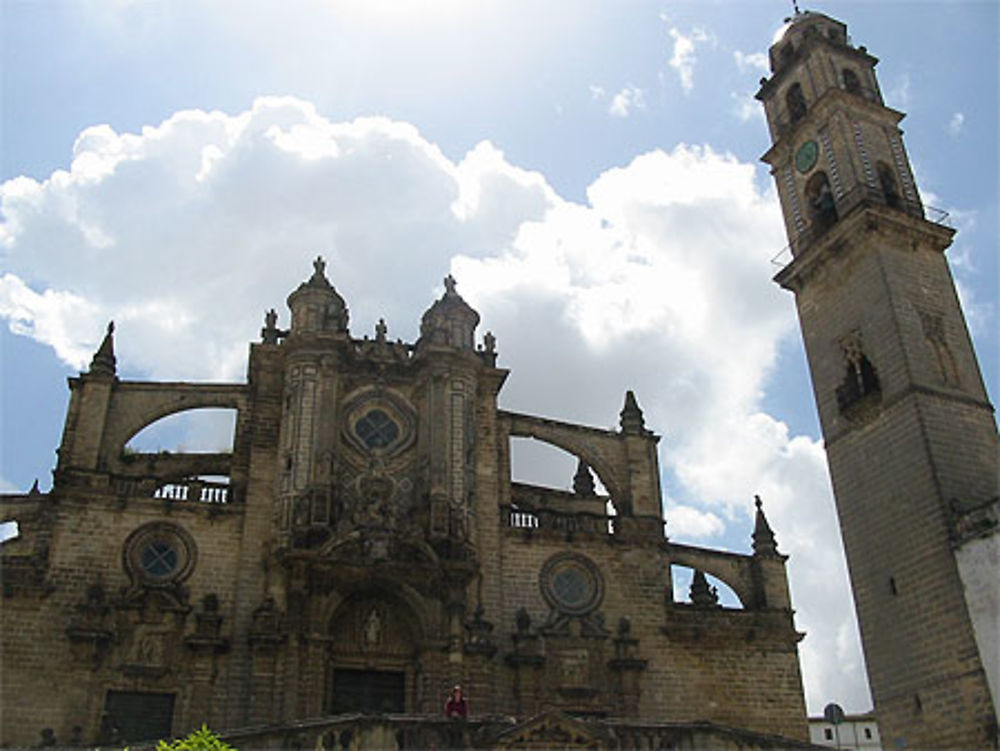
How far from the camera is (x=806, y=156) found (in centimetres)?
3061

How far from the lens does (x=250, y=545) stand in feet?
77.2

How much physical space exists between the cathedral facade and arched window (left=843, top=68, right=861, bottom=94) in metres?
12.8

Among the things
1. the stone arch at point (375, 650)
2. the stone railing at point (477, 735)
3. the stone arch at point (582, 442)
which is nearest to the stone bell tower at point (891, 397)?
the stone railing at point (477, 735)

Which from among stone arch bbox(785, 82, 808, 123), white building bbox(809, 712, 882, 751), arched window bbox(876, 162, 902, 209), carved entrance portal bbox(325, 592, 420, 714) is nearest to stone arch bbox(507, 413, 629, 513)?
carved entrance portal bbox(325, 592, 420, 714)

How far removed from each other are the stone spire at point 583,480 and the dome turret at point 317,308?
34.6 feet

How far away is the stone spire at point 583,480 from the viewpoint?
32.8 metres

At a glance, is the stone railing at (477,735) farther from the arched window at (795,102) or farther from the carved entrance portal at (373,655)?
the arched window at (795,102)

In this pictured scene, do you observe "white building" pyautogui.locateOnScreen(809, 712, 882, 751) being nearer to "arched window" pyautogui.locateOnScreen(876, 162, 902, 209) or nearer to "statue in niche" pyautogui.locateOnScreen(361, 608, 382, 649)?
"arched window" pyautogui.locateOnScreen(876, 162, 902, 209)

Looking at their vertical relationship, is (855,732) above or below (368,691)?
above

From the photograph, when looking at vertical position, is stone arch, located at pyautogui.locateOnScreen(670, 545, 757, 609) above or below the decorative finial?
below

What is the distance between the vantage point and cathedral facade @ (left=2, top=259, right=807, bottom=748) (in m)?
21.5

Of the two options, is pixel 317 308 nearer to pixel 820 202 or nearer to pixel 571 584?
pixel 571 584

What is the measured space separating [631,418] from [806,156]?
33.1 feet

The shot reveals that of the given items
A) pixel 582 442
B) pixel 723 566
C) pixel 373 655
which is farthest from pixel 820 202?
pixel 373 655
